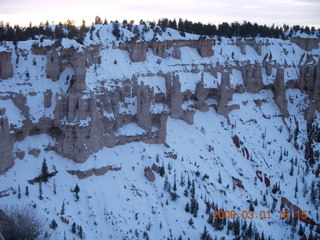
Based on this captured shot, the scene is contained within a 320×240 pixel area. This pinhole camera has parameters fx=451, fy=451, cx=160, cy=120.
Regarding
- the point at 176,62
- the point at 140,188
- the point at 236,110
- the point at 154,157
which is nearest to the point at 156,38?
the point at 176,62

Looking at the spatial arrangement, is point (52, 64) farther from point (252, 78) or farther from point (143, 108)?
point (252, 78)

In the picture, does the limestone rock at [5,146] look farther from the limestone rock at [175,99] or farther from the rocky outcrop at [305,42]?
the rocky outcrop at [305,42]

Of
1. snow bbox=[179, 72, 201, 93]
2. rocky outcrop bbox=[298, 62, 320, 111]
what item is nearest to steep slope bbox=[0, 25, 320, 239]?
snow bbox=[179, 72, 201, 93]

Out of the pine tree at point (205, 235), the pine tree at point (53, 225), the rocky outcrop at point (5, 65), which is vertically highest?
the rocky outcrop at point (5, 65)

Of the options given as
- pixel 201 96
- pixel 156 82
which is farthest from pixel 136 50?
pixel 201 96

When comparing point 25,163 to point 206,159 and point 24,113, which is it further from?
point 206,159

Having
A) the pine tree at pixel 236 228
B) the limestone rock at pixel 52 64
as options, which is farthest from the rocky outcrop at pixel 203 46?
the pine tree at pixel 236 228

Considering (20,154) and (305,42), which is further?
(305,42)
